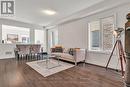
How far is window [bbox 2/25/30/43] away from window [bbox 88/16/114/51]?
615cm

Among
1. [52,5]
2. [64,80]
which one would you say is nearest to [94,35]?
[52,5]

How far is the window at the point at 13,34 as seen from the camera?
882cm

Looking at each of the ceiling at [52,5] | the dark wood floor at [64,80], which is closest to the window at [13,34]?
the ceiling at [52,5]

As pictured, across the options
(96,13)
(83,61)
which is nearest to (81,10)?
(96,13)

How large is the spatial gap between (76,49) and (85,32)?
118 centimetres

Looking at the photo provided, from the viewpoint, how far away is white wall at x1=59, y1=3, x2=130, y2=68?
153 inches

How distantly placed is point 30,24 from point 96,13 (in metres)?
5.85

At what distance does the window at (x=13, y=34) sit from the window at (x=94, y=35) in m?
6.08

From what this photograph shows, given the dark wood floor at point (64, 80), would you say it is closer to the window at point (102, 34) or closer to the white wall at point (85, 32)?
the white wall at point (85, 32)

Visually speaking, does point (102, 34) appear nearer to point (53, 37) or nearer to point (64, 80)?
point (64, 80)

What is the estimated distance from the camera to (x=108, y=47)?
4473 mm

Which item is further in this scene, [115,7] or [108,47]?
A: [108,47]

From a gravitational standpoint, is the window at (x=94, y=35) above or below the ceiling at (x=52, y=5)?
below

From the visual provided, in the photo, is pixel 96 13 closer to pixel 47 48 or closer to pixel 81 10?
pixel 81 10
